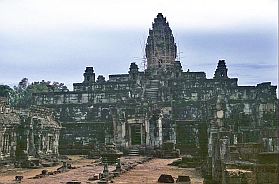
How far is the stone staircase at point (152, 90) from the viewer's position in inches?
1711

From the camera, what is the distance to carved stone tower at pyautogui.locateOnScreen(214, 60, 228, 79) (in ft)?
150

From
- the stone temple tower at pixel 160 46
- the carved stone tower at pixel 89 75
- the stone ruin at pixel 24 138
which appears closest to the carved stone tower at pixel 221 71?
the stone temple tower at pixel 160 46

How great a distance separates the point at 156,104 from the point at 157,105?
740 mm

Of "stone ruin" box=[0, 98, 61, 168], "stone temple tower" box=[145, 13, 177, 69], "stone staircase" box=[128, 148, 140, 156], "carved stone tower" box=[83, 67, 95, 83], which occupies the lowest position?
"stone staircase" box=[128, 148, 140, 156]

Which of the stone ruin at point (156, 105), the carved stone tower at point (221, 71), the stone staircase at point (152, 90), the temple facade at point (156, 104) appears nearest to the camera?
the stone ruin at point (156, 105)

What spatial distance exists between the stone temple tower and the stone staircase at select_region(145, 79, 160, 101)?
441 cm

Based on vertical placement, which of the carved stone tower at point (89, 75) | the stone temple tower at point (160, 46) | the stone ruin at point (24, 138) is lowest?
the stone ruin at point (24, 138)

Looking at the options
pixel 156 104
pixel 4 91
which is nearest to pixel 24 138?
pixel 156 104

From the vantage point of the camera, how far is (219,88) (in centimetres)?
4341

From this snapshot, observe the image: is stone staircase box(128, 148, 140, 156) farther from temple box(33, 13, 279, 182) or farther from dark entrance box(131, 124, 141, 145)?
dark entrance box(131, 124, 141, 145)

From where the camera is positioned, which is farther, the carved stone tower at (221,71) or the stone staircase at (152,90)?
the carved stone tower at (221,71)

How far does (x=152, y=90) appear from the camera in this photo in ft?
145

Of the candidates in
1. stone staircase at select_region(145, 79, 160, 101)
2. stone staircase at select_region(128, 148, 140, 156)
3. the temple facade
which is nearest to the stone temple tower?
the temple facade

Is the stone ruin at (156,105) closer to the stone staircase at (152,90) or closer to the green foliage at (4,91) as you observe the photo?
the stone staircase at (152,90)
